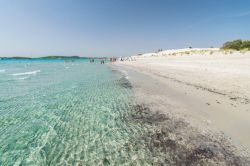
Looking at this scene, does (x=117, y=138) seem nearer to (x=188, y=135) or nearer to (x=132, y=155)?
(x=132, y=155)

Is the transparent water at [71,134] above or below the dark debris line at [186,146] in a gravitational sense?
below

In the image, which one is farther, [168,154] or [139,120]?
[139,120]

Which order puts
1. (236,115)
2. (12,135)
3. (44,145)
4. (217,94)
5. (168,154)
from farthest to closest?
(217,94) → (236,115) → (12,135) → (44,145) → (168,154)

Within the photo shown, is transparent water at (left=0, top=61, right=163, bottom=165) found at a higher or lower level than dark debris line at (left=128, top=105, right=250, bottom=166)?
lower

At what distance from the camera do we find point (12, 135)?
762 cm

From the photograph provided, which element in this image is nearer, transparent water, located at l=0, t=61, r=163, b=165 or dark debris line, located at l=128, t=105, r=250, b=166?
dark debris line, located at l=128, t=105, r=250, b=166

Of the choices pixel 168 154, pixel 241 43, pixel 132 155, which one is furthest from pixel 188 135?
pixel 241 43

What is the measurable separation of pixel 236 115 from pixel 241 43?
40725mm

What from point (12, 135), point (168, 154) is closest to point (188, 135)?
point (168, 154)

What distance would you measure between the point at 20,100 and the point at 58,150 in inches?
355

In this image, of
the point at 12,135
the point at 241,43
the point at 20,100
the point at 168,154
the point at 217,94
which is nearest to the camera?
the point at 168,154

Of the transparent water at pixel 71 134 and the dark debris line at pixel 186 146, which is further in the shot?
the transparent water at pixel 71 134

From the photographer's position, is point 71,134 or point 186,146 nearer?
point 186,146

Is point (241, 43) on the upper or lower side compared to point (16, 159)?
upper
